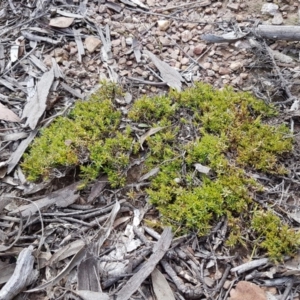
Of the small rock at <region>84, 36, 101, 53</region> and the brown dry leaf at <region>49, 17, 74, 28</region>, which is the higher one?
the brown dry leaf at <region>49, 17, 74, 28</region>

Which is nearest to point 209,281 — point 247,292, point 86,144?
point 247,292

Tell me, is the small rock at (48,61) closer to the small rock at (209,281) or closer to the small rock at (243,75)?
the small rock at (243,75)

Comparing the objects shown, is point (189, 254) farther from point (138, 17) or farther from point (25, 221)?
point (138, 17)

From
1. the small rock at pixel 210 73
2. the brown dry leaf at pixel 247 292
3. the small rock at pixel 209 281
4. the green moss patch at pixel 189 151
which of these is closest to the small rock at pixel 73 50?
the green moss patch at pixel 189 151

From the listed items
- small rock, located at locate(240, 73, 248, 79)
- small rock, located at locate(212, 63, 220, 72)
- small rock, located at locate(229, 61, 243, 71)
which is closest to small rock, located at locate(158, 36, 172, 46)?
small rock, located at locate(212, 63, 220, 72)

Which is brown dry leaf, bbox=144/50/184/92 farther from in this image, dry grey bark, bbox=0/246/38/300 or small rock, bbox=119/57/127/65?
dry grey bark, bbox=0/246/38/300

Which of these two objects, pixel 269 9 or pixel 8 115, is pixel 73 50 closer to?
pixel 8 115
